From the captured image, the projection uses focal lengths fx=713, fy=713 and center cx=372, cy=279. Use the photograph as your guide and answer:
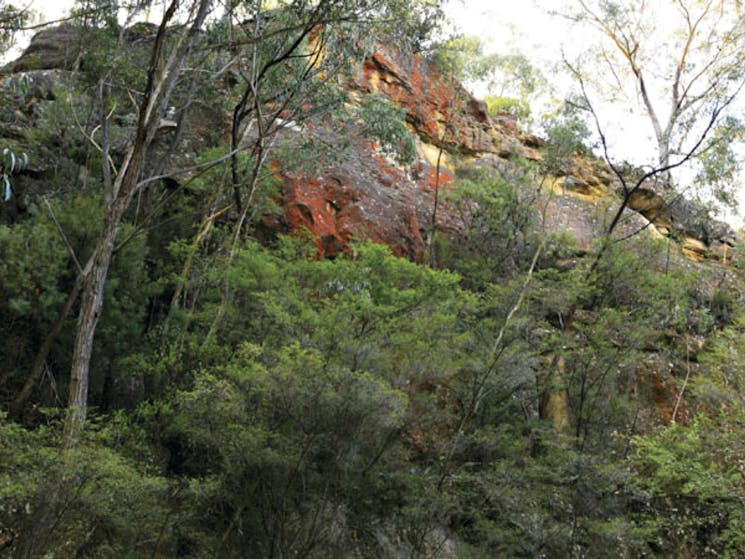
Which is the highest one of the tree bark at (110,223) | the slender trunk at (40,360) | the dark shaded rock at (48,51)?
the dark shaded rock at (48,51)

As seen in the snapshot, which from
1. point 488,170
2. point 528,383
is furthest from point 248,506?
point 488,170

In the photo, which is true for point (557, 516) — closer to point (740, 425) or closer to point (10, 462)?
point (740, 425)

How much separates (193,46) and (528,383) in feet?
25.5

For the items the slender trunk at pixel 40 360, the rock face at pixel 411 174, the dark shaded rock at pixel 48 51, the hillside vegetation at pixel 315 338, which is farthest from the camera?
the dark shaded rock at pixel 48 51

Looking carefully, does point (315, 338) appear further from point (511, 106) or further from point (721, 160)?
point (511, 106)

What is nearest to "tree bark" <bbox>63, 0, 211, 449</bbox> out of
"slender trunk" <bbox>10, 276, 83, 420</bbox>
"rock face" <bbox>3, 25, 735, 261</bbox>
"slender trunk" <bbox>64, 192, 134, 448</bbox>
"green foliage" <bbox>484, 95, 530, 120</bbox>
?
"slender trunk" <bbox>64, 192, 134, 448</bbox>

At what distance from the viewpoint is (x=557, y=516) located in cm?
1082

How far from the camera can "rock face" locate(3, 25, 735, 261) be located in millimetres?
14609

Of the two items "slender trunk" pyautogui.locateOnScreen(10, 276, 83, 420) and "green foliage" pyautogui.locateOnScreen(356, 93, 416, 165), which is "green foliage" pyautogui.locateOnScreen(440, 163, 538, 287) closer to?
"green foliage" pyautogui.locateOnScreen(356, 93, 416, 165)

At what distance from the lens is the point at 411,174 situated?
17.0m

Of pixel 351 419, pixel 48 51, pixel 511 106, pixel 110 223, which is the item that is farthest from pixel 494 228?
pixel 48 51

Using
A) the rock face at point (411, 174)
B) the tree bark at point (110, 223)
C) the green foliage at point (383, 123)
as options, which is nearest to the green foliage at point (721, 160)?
the rock face at point (411, 174)

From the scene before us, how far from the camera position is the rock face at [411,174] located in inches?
575

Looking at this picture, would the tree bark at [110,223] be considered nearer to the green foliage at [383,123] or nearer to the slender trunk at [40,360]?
the slender trunk at [40,360]
